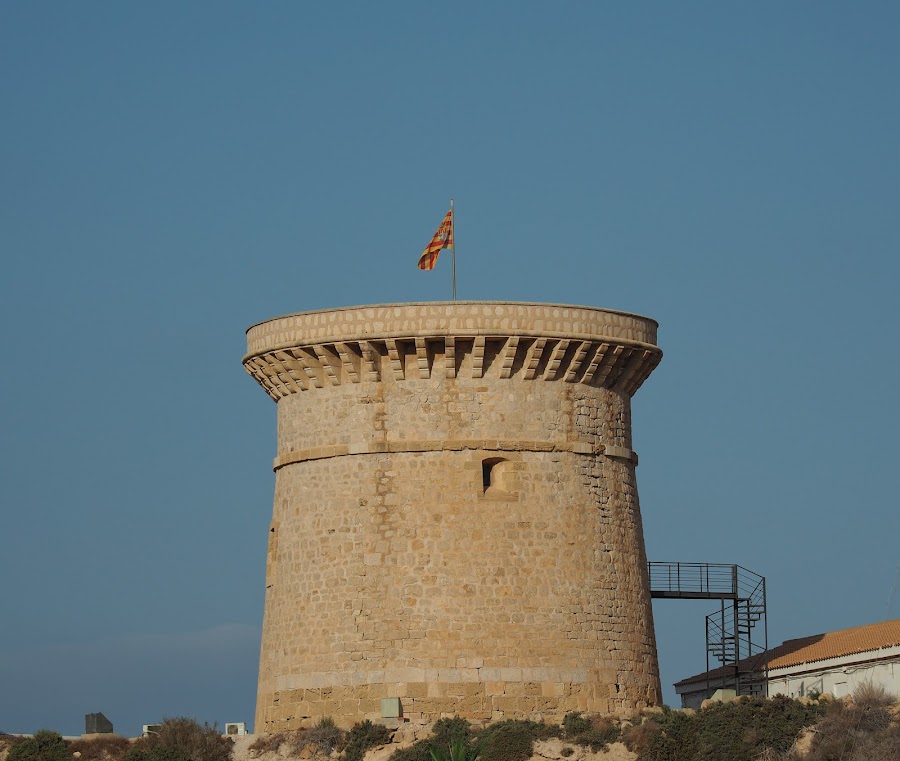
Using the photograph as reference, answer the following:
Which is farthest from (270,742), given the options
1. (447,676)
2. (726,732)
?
(726,732)

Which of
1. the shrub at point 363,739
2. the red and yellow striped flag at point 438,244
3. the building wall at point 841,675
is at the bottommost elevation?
the shrub at point 363,739

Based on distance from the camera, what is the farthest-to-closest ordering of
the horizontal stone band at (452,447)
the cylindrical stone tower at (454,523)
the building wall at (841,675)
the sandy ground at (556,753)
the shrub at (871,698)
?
1. the building wall at (841,675)
2. the horizontal stone band at (452,447)
3. the cylindrical stone tower at (454,523)
4. the shrub at (871,698)
5. the sandy ground at (556,753)

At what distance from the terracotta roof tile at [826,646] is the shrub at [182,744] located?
438 inches

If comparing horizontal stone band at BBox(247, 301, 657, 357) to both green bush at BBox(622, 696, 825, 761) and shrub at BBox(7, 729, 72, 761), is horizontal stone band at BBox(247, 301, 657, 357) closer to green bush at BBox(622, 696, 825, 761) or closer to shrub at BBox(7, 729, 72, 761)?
green bush at BBox(622, 696, 825, 761)

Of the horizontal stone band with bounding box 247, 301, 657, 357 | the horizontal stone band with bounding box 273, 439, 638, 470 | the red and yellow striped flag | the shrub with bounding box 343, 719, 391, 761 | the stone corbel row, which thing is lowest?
the shrub with bounding box 343, 719, 391, 761

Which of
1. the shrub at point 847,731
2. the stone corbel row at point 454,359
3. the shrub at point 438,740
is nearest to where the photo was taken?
the shrub at point 847,731

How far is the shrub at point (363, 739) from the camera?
35.4 metres

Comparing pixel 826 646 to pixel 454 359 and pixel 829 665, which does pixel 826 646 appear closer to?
pixel 829 665

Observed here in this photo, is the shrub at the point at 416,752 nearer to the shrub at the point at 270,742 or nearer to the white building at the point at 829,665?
the shrub at the point at 270,742

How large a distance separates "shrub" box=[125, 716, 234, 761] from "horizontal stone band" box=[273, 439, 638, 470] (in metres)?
4.83

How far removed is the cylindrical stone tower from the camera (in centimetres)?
3616

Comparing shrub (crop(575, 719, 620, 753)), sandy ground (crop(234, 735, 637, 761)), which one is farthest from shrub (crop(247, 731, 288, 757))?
shrub (crop(575, 719, 620, 753))

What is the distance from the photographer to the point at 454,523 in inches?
1438

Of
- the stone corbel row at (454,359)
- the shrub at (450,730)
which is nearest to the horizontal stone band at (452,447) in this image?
the stone corbel row at (454,359)
